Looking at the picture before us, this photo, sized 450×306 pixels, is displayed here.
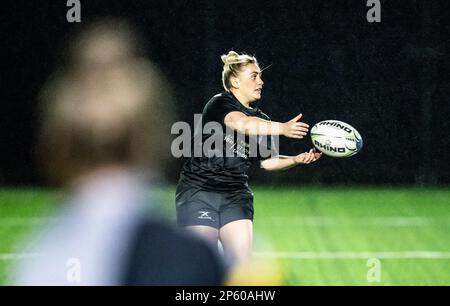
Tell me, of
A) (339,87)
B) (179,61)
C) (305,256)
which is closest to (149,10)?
(179,61)

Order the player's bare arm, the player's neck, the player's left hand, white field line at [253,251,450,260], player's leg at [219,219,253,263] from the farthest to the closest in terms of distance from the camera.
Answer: white field line at [253,251,450,260], the player's left hand, the player's neck, player's leg at [219,219,253,263], the player's bare arm

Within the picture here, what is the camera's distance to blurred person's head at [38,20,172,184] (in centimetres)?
1306

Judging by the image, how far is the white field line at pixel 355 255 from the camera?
8578mm

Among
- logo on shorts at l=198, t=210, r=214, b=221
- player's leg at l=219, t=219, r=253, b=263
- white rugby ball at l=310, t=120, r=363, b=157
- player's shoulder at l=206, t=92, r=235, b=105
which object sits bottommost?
player's leg at l=219, t=219, r=253, b=263

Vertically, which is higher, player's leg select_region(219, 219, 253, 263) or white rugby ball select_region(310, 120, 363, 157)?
white rugby ball select_region(310, 120, 363, 157)

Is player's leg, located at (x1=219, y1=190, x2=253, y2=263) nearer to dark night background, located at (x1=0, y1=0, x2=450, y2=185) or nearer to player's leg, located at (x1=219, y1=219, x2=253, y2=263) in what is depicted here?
player's leg, located at (x1=219, y1=219, x2=253, y2=263)

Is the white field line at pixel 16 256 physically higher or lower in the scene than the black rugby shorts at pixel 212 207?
→ lower

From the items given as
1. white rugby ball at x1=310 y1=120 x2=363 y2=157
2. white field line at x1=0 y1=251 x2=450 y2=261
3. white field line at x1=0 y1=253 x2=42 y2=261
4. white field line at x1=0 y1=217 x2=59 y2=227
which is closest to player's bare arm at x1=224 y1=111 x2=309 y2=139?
white rugby ball at x1=310 y1=120 x2=363 y2=157

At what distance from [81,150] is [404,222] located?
551cm

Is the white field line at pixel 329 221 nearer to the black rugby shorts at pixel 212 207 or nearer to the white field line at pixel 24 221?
the white field line at pixel 24 221

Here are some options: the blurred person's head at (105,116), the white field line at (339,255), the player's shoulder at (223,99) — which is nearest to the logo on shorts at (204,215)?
the player's shoulder at (223,99)

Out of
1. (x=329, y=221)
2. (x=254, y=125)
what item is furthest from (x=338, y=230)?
(x=254, y=125)

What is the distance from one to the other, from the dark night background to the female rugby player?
7069 mm

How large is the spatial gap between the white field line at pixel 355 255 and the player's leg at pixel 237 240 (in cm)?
252
